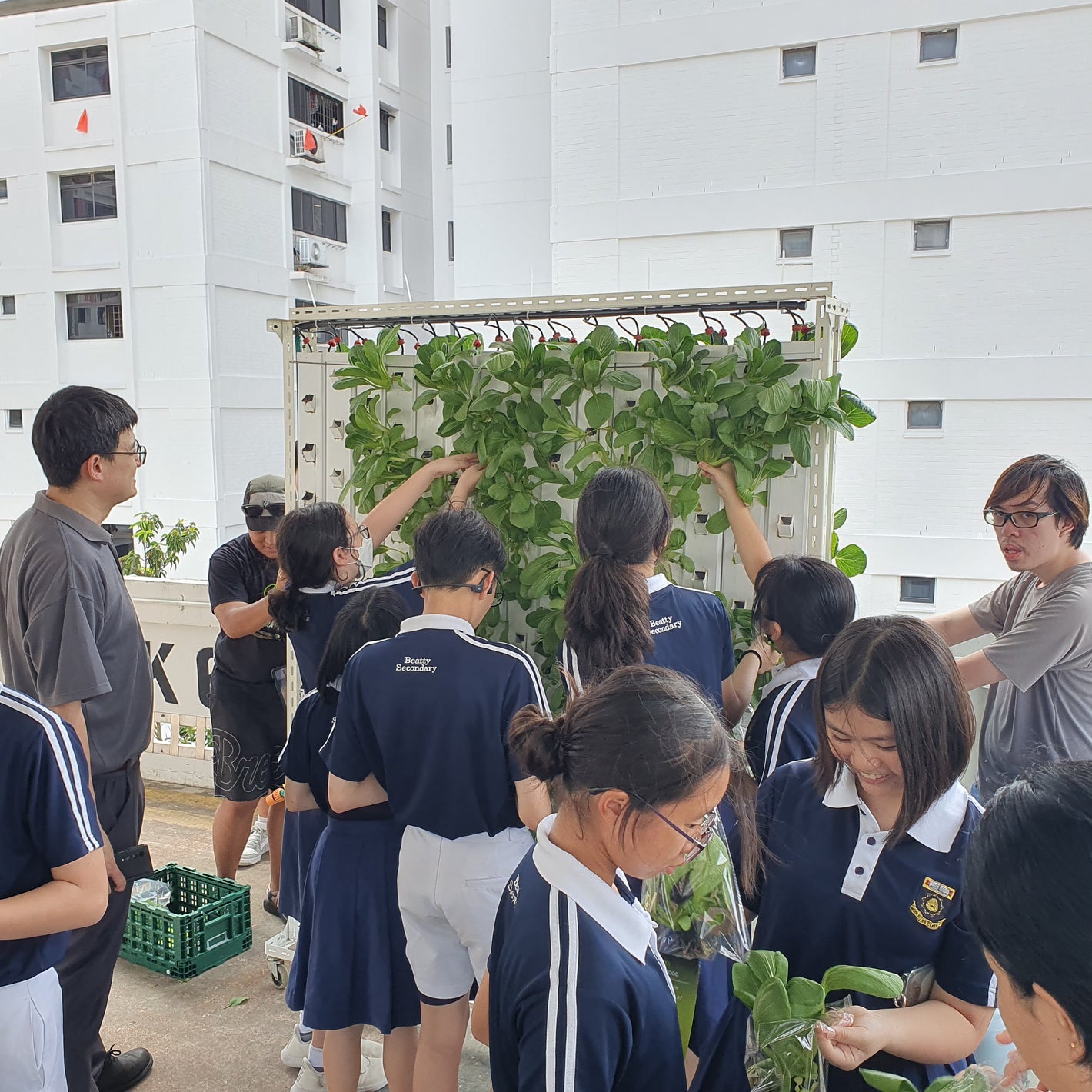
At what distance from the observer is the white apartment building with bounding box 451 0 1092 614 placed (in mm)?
4426

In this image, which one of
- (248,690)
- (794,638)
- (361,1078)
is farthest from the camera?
(248,690)

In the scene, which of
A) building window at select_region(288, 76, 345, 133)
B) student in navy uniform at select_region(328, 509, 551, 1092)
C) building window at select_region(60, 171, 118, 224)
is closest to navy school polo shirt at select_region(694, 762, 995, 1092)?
student in navy uniform at select_region(328, 509, 551, 1092)

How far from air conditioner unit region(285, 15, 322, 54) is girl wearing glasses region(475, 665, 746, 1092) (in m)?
10.6

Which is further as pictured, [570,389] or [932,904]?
[570,389]

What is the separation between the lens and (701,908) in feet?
3.82

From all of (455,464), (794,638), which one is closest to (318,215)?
(455,464)

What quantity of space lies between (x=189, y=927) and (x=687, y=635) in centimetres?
178

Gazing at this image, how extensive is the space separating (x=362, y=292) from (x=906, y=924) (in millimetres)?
10913

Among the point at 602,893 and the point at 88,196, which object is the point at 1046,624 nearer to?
the point at 602,893

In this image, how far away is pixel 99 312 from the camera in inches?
373

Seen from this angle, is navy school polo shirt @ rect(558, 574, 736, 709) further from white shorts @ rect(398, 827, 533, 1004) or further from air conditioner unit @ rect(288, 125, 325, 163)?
air conditioner unit @ rect(288, 125, 325, 163)

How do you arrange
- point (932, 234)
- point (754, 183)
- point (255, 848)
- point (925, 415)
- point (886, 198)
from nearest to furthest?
point (255, 848)
point (925, 415)
point (932, 234)
point (886, 198)
point (754, 183)

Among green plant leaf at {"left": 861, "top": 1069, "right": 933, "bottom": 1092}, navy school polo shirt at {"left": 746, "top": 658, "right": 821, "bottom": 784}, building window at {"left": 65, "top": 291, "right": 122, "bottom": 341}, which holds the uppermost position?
building window at {"left": 65, "top": 291, "right": 122, "bottom": 341}

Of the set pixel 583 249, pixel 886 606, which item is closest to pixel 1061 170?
pixel 886 606
